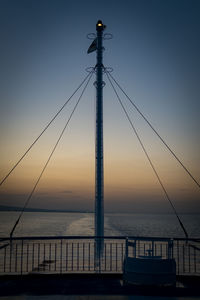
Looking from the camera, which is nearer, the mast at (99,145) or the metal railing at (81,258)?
the metal railing at (81,258)

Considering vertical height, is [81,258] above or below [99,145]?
below

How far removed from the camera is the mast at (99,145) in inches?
437

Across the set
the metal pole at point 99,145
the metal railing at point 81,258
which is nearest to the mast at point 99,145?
the metal pole at point 99,145

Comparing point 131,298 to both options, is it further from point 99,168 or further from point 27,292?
point 99,168

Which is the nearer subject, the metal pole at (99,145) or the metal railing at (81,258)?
the metal railing at (81,258)

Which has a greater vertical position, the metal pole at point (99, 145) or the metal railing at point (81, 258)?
the metal pole at point (99, 145)

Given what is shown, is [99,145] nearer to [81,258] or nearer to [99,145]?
[99,145]

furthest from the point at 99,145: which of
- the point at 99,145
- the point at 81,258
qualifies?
the point at 81,258

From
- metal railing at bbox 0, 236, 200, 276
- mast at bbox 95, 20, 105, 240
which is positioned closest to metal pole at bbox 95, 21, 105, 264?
mast at bbox 95, 20, 105, 240

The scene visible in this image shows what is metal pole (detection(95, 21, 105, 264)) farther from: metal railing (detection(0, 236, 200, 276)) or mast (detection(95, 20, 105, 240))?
metal railing (detection(0, 236, 200, 276))

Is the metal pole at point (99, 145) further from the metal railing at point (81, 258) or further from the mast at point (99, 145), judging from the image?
the metal railing at point (81, 258)

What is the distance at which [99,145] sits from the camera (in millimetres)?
11430

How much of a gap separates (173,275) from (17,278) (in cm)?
409

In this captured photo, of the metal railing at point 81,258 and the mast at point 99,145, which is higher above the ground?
the mast at point 99,145
